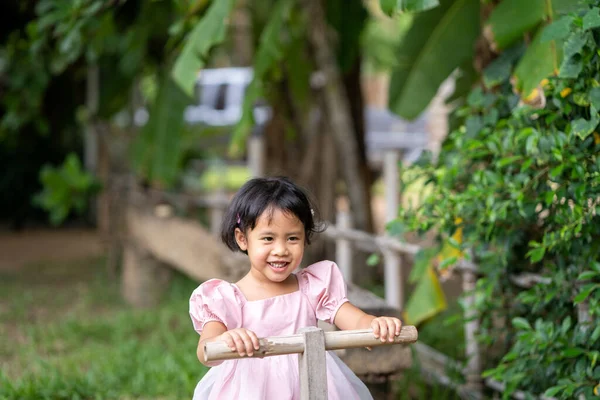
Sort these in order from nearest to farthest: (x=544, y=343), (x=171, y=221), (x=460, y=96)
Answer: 1. (x=544, y=343)
2. (x=460, y=96)
3. (x=171, y=221)

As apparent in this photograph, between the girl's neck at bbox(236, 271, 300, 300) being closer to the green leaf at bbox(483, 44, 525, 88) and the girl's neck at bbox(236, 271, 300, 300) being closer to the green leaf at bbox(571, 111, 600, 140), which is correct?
the green leaf at bbox(571, 111, 600, 140)

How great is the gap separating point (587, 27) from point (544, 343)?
1.10 m

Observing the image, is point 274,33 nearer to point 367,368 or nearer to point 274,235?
point 367,368

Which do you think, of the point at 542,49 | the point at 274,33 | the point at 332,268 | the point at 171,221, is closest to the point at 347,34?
the point at 274,33

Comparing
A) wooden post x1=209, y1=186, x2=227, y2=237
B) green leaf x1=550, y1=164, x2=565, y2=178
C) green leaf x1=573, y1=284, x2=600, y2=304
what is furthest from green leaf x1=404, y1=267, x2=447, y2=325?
wooden post x1=209, y1=186, x2=227, y2=237

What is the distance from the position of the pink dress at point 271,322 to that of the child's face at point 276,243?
0.12m

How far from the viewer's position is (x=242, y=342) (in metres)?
1.97

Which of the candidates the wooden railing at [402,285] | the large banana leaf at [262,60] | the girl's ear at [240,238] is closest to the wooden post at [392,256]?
the wooden railing at [402,285]

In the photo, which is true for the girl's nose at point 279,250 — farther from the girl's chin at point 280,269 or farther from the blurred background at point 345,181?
the blurred background at point 345,181

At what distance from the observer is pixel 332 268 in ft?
8.09

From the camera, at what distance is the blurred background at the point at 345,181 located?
2844mm

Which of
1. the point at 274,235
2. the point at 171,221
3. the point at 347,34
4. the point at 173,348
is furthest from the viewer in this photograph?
the point at 171,221

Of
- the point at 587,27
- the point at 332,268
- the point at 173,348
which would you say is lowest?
the point at 173,348

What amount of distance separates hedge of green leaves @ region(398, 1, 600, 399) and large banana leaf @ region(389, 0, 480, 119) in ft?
2.07
